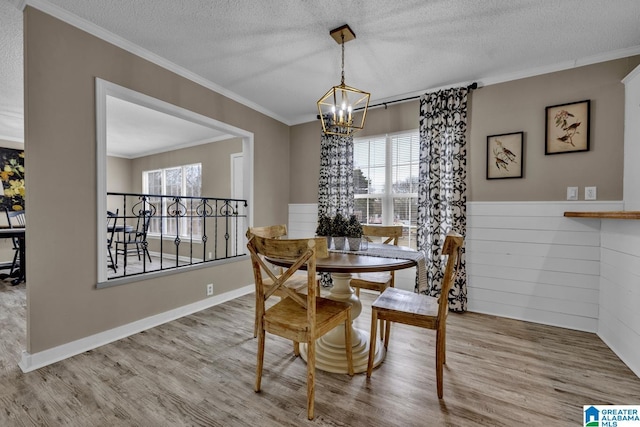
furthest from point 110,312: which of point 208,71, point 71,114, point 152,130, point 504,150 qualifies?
point 504,150

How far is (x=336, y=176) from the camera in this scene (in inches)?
152

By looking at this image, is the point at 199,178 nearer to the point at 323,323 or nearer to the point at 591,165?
the point at 323,323

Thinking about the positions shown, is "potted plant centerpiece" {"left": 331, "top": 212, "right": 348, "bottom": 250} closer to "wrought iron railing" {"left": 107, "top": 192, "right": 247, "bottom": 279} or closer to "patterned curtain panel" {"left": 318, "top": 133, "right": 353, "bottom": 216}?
"patterned curtain panel" {"left": 318, "top": 133, "right": 353, "bottom": 216}

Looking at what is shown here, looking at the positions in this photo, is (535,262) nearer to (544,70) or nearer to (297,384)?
(544,70)

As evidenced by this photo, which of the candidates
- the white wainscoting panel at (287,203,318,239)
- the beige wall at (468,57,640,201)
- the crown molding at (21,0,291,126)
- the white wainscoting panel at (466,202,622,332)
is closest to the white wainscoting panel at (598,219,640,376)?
the white wainscoting panel at (466,202,622,332)

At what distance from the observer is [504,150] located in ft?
9.49

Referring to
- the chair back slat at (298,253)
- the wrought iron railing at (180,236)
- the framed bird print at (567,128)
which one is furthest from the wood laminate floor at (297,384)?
the wrought iron railing at (180,236)

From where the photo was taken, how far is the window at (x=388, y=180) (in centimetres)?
350

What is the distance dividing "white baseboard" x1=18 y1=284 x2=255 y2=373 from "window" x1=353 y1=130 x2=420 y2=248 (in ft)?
7.59

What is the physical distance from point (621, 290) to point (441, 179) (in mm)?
1682

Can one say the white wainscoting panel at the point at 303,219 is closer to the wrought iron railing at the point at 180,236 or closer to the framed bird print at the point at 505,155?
the wrought iron railing at the point at 180,236

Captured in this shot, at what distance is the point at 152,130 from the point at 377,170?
4053mm

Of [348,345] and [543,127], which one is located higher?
[543,127]

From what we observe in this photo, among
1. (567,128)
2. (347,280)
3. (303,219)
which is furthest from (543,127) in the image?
(303,219)
